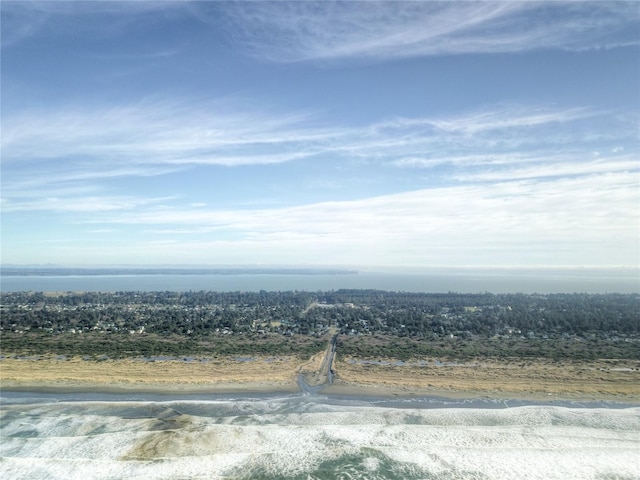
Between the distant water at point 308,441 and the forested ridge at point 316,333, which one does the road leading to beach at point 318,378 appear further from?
the forested ridge at point 316,333

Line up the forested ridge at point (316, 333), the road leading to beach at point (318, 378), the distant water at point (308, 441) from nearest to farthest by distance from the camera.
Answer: the distant water at point (308, 441)
the road leading to beach at point (318, 378)
the forested ridge at point (316, 333)

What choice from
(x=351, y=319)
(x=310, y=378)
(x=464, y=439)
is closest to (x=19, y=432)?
(x=310, y=378)

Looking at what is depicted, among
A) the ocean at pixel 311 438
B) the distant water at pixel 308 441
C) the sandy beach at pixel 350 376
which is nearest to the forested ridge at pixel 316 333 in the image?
the sandy beach at pixel 350 376

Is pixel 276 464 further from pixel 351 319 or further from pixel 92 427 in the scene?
pixel 351 319

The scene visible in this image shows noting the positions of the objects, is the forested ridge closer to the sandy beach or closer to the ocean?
the sandy beach

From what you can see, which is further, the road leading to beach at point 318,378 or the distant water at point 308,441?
the road leading to beach at point 318,378

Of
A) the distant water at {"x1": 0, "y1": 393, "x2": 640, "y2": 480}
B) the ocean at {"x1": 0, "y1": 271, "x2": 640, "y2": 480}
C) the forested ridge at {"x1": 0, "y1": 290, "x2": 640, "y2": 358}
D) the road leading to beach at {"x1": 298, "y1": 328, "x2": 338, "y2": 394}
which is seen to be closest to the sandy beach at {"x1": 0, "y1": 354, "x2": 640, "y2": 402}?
the road leading to beach at {"x1": 298, "y1": 328, "x2": 338, "y2": 394}
